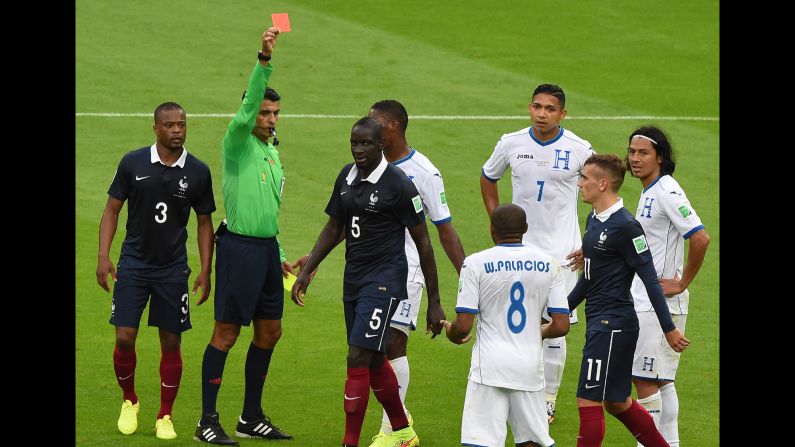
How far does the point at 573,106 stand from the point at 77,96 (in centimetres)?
754

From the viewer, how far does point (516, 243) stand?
7824 millimetres

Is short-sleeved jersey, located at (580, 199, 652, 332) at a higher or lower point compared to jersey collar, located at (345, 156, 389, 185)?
lower

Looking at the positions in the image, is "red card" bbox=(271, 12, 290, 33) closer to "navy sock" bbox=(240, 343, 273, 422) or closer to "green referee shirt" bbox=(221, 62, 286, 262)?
"green referee shirt" bbox=(221, 62, 286, 262)

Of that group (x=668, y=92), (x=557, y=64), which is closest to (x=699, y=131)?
(x=668, y=92)

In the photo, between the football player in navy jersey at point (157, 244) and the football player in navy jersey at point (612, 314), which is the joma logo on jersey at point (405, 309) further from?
the football player in navy jersey at point (157, 244)

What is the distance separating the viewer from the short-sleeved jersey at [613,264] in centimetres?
818

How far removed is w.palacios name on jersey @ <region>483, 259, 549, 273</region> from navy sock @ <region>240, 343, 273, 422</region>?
7.97ft

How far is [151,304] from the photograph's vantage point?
362 inches

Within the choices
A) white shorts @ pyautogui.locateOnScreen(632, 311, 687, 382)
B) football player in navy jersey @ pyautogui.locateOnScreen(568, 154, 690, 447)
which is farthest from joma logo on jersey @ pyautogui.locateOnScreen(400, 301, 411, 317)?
white shorts @ pyautogui.locateOnScreen(632, 311, 687, 382)

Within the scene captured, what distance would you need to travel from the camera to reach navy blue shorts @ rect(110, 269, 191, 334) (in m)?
9.12

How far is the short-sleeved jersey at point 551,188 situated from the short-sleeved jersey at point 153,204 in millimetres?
2605

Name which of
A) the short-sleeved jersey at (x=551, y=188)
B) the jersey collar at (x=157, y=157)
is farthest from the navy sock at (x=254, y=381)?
the short-sleeved jersey at (x=551, y=188)

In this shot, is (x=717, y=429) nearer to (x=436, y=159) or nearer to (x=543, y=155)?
(x=543, y=155)

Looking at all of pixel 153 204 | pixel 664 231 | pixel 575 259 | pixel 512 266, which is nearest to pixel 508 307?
pixel 512 266
